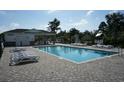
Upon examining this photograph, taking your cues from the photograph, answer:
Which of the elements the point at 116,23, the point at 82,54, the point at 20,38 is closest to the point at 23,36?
the point at 20,38

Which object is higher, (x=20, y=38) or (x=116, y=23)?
(x=116, y=23)

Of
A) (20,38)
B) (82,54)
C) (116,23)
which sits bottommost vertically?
(82,54)

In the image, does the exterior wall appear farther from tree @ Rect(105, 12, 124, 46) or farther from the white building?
tree @ Rect(105, 12, 124, 46)

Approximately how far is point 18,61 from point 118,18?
1544 cm

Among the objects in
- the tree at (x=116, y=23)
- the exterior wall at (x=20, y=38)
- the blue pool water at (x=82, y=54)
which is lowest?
the blue pool water at (x=82, y=54)

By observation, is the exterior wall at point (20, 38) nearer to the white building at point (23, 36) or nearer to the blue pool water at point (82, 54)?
the white building at point (23, 36)

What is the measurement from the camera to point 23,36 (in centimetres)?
2555

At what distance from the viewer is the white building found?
24.6 m

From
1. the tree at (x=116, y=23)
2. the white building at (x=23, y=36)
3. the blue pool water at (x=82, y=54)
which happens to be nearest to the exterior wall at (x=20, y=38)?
the white building at (x=23, y=36)

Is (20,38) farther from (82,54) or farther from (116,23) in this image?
(116,23)

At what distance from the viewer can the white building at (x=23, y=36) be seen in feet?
80.8

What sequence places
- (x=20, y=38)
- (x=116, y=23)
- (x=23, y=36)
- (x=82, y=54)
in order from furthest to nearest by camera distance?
(x=23, y=36), (x=20, y=38), (x=116, y=23), (x=82, y=54)
